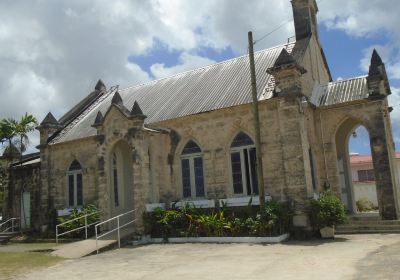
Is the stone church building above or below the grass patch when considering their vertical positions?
above

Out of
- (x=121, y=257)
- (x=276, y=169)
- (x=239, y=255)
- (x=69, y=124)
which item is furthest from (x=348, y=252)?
(x=69, y=124)

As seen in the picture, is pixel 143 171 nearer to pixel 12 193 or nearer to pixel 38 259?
pixel 38 259

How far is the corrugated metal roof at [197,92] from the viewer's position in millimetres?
18344

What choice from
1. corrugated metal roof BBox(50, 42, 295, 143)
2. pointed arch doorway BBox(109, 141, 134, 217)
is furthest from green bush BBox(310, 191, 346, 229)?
pointed arch doorway BBox(109, 141, 134, 217)

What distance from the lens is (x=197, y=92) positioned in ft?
67.2

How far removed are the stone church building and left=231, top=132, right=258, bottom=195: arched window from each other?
42 mm

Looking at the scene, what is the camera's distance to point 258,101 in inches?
659

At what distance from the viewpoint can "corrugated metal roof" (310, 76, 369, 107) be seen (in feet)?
59.7

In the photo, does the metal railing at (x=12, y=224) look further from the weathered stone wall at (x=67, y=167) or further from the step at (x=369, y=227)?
the step at (x=369, y=227)

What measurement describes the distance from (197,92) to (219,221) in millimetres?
7215

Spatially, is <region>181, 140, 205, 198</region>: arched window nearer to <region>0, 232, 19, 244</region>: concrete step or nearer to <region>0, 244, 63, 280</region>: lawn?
<region>0, 244, 63, 280</region>: lawn

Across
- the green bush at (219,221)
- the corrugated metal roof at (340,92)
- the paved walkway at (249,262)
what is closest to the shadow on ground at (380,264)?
the paved walkway at (249,262)

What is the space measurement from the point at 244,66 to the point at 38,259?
12.9 meters

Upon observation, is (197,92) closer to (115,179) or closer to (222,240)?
(115,179)
